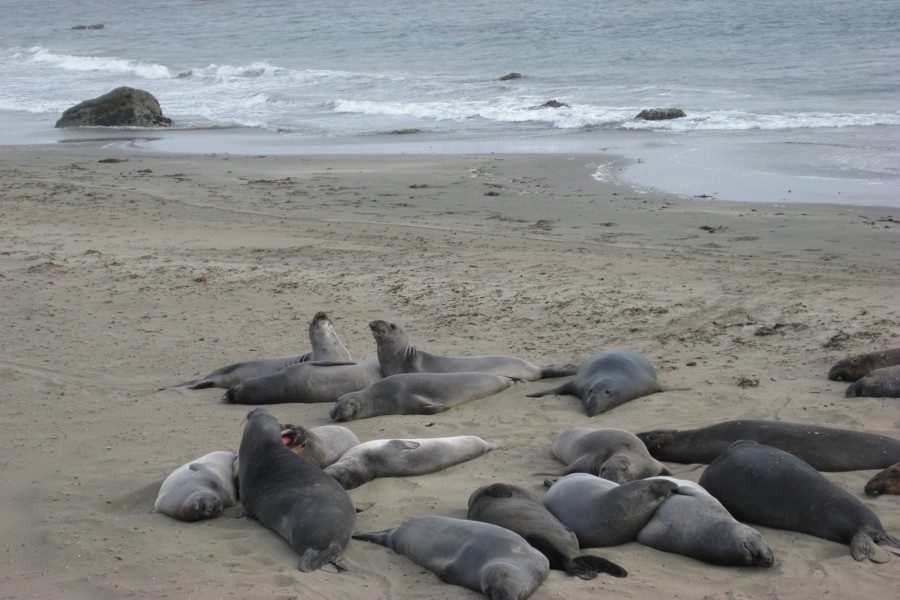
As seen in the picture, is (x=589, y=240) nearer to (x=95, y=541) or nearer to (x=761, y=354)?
(x=761, y=354)

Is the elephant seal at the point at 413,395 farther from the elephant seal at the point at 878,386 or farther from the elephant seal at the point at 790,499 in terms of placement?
the elephant seal at the point at 878,386

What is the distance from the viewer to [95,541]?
437cm

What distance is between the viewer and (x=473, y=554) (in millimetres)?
4000

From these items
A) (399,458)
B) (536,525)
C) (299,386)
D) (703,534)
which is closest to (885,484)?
(703,534)

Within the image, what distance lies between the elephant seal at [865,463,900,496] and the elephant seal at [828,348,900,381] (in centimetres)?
187

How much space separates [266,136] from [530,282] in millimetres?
13797

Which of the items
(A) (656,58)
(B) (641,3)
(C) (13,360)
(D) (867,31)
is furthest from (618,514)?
(B) (641,3)

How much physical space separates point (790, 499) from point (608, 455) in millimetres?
975

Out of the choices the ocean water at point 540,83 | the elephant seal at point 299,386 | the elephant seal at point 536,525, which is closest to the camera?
the elephant seal at point 536,525

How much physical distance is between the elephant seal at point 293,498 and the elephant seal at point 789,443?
6.32 ft

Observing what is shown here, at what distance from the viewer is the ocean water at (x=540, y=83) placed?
1727 cm

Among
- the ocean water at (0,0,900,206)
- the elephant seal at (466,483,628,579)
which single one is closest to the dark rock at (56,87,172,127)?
the ocean water at (0,0,900,206)

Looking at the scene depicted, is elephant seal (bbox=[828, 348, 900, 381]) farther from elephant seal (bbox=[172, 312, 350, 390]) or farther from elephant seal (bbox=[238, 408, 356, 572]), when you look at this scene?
elephant seal (bbox=[238, 408, 356, 572])

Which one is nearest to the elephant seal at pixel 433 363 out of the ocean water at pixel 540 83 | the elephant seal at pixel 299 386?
the elephant seal at pixel 299 386
